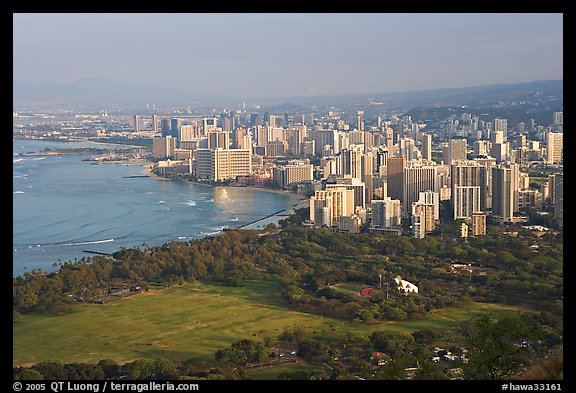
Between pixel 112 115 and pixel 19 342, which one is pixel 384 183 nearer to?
pixel 19 342

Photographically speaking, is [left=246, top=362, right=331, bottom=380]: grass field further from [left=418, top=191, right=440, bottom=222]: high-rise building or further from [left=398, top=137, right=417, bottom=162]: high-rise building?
[left=398, top=137, right=417, bottom=162]: high-rise building

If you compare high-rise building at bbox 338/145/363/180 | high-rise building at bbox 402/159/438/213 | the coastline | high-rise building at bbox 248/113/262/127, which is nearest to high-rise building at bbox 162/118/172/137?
high-rise building at bbox 248/113/262/127

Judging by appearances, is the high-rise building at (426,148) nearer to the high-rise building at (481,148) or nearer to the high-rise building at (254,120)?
the high-rise building at (481,148)

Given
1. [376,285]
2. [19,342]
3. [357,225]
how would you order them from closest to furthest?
[19,342] → [376,285] → [357,225]

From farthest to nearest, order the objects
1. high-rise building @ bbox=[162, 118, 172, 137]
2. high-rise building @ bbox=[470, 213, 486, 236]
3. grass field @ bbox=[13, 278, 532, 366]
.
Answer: high-rise building @ bbox=[162, 118, 172, 137], high-rise building @ bbox=[470, 213, 486, 236], grass field @ bbox=[13, 278, 532, 366]

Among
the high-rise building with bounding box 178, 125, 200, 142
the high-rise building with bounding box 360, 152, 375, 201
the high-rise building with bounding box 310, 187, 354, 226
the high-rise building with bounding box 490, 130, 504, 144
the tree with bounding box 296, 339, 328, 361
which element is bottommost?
the tree with bounding box 296, 339, 328, 361

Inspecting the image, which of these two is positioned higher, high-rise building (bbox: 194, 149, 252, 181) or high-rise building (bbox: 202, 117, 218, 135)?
high-rise building (bbox: 202, 117, 218, 135)

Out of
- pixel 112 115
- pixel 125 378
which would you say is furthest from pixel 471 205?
pixel 112 115

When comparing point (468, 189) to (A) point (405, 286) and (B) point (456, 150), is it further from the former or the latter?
(B) point (456, 150)
